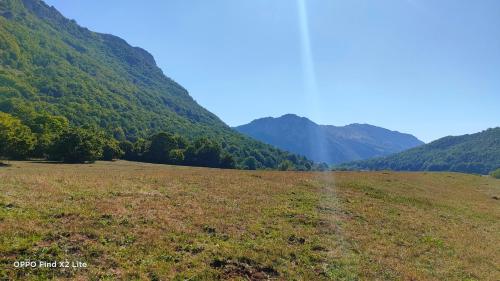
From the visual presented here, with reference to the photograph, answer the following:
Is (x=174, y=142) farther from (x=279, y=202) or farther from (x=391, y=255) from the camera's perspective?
(x=391, y=255)

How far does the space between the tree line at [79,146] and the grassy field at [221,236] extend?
46.7m

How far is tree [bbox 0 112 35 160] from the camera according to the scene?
6406 cm

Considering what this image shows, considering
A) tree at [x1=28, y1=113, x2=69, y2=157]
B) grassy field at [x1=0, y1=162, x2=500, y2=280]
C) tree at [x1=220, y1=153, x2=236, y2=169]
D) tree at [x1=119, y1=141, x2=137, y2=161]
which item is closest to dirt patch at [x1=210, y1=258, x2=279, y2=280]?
grassy field at [x1=0, y1=162, x2=500, y2=280]

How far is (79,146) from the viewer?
77375mm

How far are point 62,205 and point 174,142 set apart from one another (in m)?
136

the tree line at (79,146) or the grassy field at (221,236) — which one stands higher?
the tree line at (79,146)

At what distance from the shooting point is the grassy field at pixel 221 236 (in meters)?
15.3

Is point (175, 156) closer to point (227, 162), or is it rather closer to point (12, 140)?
point (227, 162)

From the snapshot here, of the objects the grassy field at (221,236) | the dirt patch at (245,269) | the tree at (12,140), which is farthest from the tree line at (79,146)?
the dirt patch at (245,269)

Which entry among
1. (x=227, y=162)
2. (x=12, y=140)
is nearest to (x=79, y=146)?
(x=12, y=140)

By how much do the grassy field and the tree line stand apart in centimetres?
4671

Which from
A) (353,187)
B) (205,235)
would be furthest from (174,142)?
(205,235)

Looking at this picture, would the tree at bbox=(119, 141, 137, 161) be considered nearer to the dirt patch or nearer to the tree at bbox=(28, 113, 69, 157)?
the tree at bbox=(28, 113, 69, 157)

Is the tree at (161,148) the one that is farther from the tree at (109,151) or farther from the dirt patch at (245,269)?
the dirt patch at (245,269)
